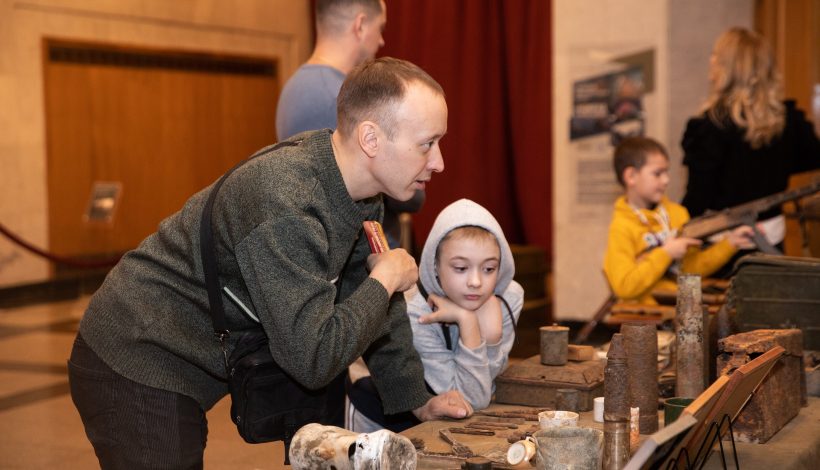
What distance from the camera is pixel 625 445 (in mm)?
2168

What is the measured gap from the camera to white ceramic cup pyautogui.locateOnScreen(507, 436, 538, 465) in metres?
2.23

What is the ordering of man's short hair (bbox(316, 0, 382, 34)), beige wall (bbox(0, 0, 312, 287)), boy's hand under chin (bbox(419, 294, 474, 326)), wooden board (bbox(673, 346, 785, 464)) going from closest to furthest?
wooden board (bbox(673, 346, 785, 464)) < boy's hand under chin (bbox(419, 294, 474, 326)) < man's short hair (bbox(316, 0, 382, 34)) < beige wall (bbox(0, 0, 312, 287))

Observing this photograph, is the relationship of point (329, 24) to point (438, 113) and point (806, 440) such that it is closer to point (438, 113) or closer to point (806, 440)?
point (438, 113)

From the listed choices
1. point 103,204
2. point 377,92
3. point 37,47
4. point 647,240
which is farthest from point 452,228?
point 37,47

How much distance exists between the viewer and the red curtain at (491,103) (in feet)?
35.4

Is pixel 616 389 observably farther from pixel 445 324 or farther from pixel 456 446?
pixel 445 324

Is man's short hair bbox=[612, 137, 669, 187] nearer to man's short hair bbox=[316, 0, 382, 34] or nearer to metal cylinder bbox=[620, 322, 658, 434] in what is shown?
man's short hair bbox=[316, 0, 382, 34]

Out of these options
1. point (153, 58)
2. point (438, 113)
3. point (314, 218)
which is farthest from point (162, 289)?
point (153, 58)

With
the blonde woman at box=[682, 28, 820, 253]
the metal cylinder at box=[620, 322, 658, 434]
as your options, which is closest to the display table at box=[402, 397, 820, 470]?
the metal cylinder at box=[620, 322, 658, 434]

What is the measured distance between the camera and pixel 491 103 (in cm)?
1105

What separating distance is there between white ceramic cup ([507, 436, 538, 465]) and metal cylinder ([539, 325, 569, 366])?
758 millimetres

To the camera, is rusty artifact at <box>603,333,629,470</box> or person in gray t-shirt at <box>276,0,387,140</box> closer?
rusty artifact at <box>603,333,629,470</box>

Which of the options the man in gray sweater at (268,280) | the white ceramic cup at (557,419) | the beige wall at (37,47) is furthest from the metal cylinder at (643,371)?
the beige wall at (37,47)

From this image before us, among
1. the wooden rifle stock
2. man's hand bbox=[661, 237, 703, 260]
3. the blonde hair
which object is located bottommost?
man's hand bbox=[661, 237, 703, 260]
